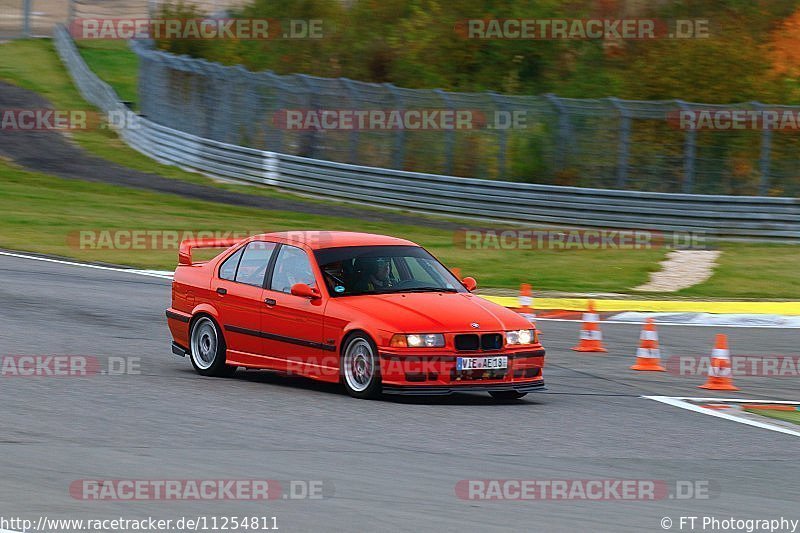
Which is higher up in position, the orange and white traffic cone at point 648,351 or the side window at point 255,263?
the side window at point 255,263

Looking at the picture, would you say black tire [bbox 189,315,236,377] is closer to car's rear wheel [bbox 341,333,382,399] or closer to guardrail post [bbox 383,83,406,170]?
car's rear wheel [bbox 341,333,382,399]

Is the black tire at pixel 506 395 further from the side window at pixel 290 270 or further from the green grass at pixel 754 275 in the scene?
the green grass at pixel 754 275

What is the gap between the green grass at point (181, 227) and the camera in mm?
20750

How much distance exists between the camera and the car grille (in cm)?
1028

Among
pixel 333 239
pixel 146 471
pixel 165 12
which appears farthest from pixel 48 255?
pixel 165 12

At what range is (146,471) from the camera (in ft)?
24.9

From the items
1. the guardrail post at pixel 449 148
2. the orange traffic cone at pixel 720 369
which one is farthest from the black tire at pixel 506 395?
the guardrail post at pixel 449 148

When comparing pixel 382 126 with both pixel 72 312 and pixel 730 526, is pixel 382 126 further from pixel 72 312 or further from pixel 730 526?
pixel 730 526
